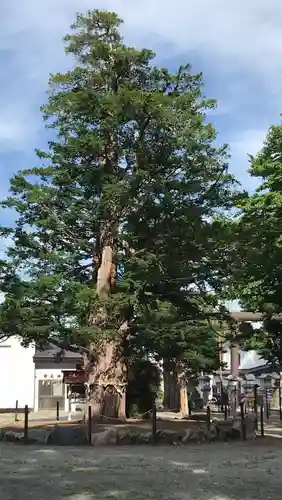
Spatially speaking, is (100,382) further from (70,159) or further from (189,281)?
(70,159)

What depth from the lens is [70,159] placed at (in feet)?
74.3

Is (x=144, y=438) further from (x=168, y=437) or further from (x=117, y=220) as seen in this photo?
(x=117, y=220)

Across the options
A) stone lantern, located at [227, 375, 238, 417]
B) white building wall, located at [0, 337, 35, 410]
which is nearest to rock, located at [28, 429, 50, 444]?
stone lantern, located at [227, 375, 238, 417]

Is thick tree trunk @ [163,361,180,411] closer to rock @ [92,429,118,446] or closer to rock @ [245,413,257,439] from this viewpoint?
rock @ [245,413,257,439]

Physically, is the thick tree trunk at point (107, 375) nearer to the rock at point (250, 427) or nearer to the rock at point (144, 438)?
the rock at point (144, 438)

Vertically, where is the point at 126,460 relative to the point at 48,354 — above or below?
below

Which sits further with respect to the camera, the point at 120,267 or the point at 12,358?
the point at 12,358

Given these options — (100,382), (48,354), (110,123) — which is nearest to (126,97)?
(110,123)

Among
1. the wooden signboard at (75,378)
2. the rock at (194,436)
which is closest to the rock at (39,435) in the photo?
the rock at (194,436)

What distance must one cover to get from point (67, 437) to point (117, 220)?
7.65 meters

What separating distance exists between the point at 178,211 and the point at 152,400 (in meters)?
7.94

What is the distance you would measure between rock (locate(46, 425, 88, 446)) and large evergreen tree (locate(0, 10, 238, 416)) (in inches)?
114

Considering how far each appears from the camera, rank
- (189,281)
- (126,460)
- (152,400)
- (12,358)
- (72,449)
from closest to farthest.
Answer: (126,460) → (72,449) → (189,281) → (152,400) → (12,358)

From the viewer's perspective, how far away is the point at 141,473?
38.1 ft
